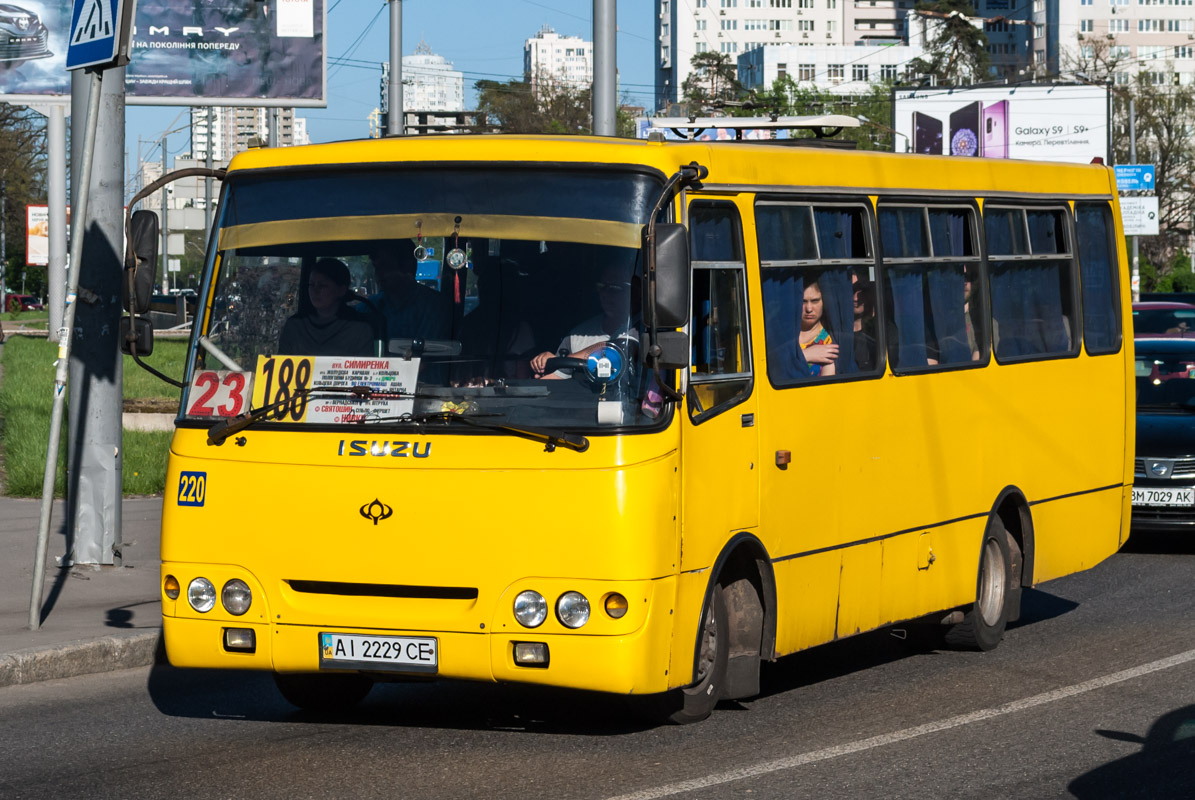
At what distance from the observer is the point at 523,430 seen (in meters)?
7.12

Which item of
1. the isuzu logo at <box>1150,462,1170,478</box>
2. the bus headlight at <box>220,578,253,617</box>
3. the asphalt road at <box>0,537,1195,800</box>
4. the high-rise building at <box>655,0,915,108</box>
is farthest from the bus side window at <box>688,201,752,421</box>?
the high-rise building at <box>655,0,915,108</box>

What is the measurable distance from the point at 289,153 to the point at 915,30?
6260 inches

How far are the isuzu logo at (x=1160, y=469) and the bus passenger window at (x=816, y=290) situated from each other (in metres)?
6.26

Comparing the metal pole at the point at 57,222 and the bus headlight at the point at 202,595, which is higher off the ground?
the metal pole at the point at 57,222

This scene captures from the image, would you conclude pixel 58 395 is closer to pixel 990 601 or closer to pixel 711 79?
pixel 990 601

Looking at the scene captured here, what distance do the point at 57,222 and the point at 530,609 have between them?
771 inches

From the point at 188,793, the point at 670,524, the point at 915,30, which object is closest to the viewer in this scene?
the point at 188,793

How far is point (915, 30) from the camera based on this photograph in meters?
161

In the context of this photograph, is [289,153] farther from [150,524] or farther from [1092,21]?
[1092,21]

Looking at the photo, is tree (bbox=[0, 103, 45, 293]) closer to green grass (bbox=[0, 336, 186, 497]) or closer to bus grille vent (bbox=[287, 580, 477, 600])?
green grass (bbox=[0, 336, 186, 497])

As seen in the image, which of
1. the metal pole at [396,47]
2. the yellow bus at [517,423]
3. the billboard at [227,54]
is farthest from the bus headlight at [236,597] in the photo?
the metal pole at [396,47]

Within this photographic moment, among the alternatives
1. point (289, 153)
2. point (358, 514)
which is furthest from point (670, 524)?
point (289, 153)

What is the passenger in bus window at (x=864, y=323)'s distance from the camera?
360 inches

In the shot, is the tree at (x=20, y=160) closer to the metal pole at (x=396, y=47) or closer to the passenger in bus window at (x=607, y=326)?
the metal pole at (x=396, y=47)
